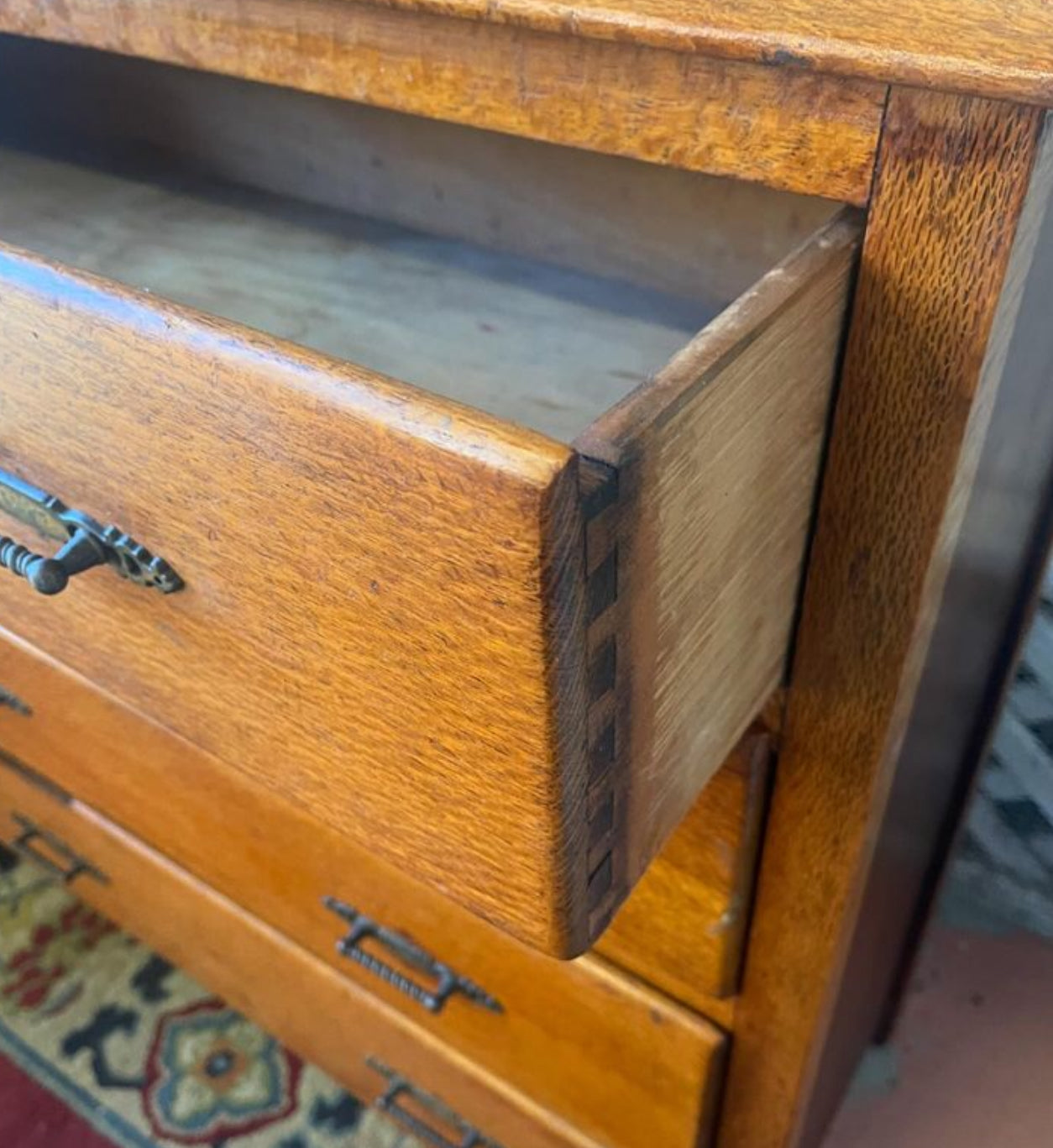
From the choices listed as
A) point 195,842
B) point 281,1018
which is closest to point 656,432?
point 195,842

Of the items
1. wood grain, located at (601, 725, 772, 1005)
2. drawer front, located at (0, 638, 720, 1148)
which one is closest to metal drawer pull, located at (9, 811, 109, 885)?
drawer front, located at (0, 638, 720, 1148)

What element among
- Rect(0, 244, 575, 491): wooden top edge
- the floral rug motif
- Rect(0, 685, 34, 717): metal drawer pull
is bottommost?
the floral rug motif

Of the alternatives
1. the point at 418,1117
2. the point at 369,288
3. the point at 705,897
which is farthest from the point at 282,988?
the point at 369,288

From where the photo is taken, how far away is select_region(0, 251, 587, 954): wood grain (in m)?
0.27

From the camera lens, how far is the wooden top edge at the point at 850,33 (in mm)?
307

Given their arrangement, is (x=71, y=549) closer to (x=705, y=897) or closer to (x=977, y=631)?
(x=705, y=897)

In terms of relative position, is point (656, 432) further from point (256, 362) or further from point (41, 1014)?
point (41, 1014)

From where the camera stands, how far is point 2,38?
2.53 feet

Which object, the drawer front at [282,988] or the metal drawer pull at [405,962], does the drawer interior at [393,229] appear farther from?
the drawer front at [282,988]

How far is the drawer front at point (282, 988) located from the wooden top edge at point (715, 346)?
23.4 inches

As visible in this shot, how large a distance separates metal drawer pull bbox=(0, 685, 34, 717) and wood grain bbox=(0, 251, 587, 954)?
17.3 inches

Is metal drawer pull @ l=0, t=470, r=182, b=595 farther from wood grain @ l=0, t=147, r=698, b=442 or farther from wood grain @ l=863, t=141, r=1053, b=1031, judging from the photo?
wood grain @ l=863, t=141, r=1053, b=1031

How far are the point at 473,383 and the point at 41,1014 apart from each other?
838 millimetres

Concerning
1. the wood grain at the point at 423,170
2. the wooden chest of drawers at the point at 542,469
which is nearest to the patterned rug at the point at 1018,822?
the wooden chest of drawers at the point at 542,469
